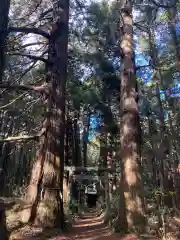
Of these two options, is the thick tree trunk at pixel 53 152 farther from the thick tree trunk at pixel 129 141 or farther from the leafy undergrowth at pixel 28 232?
the thick tree trunk at pixel 129 141

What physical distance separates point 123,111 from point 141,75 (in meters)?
9.85

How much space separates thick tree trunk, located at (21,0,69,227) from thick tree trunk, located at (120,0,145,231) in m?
1.57

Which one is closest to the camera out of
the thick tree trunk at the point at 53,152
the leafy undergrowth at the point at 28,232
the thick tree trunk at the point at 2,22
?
the thick tree trunk at the point at 2,22

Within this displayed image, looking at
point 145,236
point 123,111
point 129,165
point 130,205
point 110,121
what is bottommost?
point 145,236

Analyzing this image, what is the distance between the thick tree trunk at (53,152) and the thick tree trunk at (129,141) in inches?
61.9

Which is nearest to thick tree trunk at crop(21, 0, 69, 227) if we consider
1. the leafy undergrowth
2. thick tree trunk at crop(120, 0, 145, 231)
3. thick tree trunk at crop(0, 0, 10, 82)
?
the leafy undergrowth

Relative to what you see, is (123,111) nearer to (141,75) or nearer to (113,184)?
(113,184)

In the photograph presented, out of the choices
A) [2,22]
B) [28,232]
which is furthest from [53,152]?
[2,22]

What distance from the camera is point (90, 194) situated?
65.7ft

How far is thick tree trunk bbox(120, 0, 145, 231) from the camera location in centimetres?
602

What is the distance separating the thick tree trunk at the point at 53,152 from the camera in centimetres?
598

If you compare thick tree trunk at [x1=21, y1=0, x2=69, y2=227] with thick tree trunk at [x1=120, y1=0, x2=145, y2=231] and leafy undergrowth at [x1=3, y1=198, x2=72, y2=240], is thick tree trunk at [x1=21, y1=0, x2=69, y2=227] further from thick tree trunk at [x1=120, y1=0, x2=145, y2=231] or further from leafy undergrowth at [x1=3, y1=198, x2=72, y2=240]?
thick tree trunk at [x1=120, y1=0, x2=145, y2=231]

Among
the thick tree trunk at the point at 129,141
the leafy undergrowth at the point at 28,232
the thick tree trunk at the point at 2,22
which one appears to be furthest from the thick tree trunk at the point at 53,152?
the thick tree trunk at the point at 2,22

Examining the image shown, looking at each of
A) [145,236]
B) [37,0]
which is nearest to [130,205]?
[145,236]
